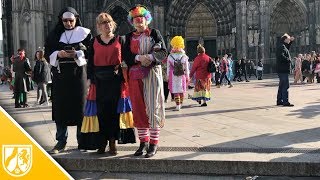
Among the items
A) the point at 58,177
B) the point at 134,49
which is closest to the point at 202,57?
the point at 134,49

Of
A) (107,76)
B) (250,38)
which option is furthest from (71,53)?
(250,38)

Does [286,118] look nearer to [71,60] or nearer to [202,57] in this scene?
[202,57]

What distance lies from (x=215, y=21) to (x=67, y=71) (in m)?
28.2

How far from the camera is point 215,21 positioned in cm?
3300

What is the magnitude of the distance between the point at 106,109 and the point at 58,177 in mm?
1446

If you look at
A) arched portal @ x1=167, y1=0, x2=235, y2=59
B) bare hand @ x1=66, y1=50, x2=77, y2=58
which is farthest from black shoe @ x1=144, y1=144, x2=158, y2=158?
arched portal @ x1=167, y1=0, x2=235, y2=59


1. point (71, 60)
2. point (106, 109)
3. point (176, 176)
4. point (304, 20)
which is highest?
point (304, 20)

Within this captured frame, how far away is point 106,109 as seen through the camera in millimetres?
5500

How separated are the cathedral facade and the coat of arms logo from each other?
89.6 ft

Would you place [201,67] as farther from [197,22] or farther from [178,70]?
[197,22]

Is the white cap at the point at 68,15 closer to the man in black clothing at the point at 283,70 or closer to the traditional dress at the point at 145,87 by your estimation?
the traditional dress at the point at 145,87

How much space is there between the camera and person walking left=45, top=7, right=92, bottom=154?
5.73 metres

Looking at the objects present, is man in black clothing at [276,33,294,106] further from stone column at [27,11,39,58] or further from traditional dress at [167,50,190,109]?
stone column at [27,11,39,58]

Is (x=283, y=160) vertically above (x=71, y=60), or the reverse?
(x=71, y=60)
